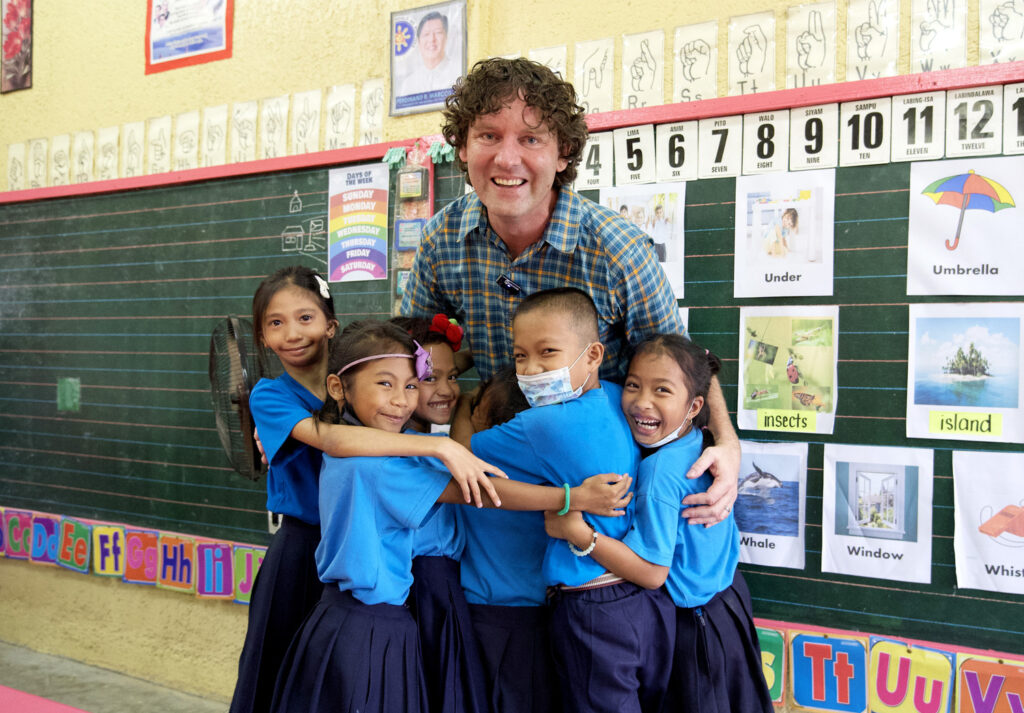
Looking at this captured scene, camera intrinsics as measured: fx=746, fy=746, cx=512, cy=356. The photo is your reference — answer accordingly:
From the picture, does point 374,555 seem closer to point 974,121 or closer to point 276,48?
point 974,121

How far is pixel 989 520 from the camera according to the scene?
2.01 metres

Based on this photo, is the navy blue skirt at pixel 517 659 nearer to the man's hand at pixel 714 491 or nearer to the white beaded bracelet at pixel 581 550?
the white beaded bracelet at pixel 581 550

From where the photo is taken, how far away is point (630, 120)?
2.38 metres

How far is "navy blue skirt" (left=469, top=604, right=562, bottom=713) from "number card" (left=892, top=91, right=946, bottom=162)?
1570 mm

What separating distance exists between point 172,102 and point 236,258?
0.84 metres

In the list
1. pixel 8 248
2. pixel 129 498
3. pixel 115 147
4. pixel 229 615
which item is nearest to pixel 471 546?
pixel 229 615

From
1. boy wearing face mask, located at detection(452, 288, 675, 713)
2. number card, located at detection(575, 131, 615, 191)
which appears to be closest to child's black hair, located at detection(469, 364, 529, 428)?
boy wearing face mask, located at detection(452, 288, 675, 713)

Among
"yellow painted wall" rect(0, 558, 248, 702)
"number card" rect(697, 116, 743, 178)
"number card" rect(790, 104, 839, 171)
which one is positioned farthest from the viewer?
"yellow painted wall" rect(0, 558, 248, 702)

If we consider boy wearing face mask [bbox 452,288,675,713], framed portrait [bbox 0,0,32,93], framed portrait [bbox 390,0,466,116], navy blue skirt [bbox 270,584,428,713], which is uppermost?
framed portrait [bbox 0,0,32,93]

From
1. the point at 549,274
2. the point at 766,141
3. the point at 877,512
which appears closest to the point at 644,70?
the point at 766,141

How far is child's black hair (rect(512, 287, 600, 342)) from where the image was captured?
163 centimetres

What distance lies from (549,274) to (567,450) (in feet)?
1.67

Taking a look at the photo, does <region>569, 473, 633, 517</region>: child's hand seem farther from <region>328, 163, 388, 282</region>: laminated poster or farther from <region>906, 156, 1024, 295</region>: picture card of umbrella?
<region>328, 163, 388, 282</region>: laminated poster

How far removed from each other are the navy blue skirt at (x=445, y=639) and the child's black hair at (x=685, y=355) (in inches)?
26.7
